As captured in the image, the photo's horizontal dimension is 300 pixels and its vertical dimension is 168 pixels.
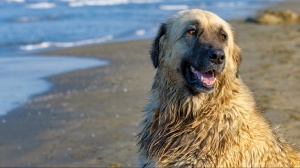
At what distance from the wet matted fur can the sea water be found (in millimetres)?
5274

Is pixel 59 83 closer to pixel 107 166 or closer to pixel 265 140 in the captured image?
pixel 107 166

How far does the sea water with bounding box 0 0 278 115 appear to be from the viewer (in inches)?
465

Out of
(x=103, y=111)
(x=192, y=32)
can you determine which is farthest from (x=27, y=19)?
(x=192, y=32)

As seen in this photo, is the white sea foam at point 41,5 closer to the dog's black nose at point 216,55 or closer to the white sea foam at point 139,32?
the white sea foam at point 139,32

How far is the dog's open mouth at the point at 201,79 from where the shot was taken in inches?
177

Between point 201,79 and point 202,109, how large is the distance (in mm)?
243

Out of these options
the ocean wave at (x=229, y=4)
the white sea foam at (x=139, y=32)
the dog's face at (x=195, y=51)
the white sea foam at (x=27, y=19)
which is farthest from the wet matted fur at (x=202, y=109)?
the ocean wave at (x=229, y=4)

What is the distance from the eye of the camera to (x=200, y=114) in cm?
457

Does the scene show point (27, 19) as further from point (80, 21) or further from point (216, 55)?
point (216, 55)

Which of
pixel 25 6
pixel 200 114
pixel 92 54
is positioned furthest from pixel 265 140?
pixel 25 6

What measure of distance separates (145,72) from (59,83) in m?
1.77

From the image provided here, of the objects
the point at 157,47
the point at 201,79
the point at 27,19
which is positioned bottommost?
the point at 27,19

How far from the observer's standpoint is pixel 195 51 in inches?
179

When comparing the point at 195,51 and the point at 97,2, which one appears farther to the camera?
the point at 97,2
